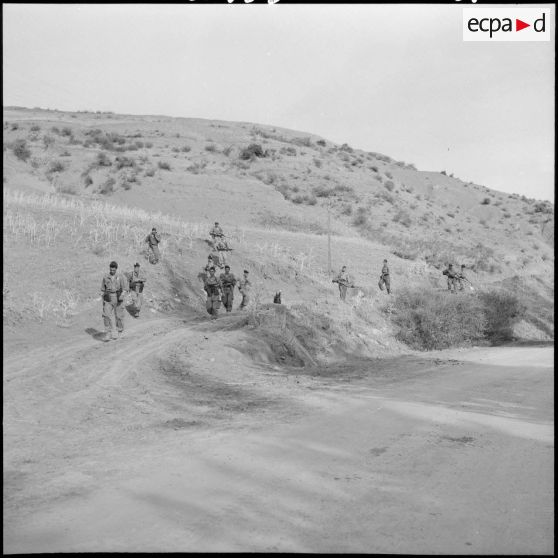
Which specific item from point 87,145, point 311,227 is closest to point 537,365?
point 311,227

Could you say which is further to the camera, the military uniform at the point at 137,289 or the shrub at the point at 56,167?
the shrub at the point at 56,167

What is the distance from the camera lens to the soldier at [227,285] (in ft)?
66.5

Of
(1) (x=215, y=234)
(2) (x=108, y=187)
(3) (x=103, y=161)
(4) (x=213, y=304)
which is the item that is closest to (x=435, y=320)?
(4) (x=213, y=304)

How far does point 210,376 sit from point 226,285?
26.2ft

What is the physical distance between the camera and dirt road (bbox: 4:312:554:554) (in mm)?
4578

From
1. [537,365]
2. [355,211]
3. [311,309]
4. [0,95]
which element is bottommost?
[537,365]

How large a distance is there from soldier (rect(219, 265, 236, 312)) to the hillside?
3.03ft

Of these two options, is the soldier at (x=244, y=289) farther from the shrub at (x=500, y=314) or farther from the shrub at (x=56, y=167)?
the shrub at (x=56, y=167)

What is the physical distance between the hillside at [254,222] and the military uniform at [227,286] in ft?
3.00

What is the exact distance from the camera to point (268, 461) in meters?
6.42

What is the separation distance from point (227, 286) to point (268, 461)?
14160 mm

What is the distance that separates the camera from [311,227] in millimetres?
43844

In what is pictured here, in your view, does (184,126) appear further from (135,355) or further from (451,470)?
(451,470)

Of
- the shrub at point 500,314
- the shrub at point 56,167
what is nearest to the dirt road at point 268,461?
the shrub at point 500,314
